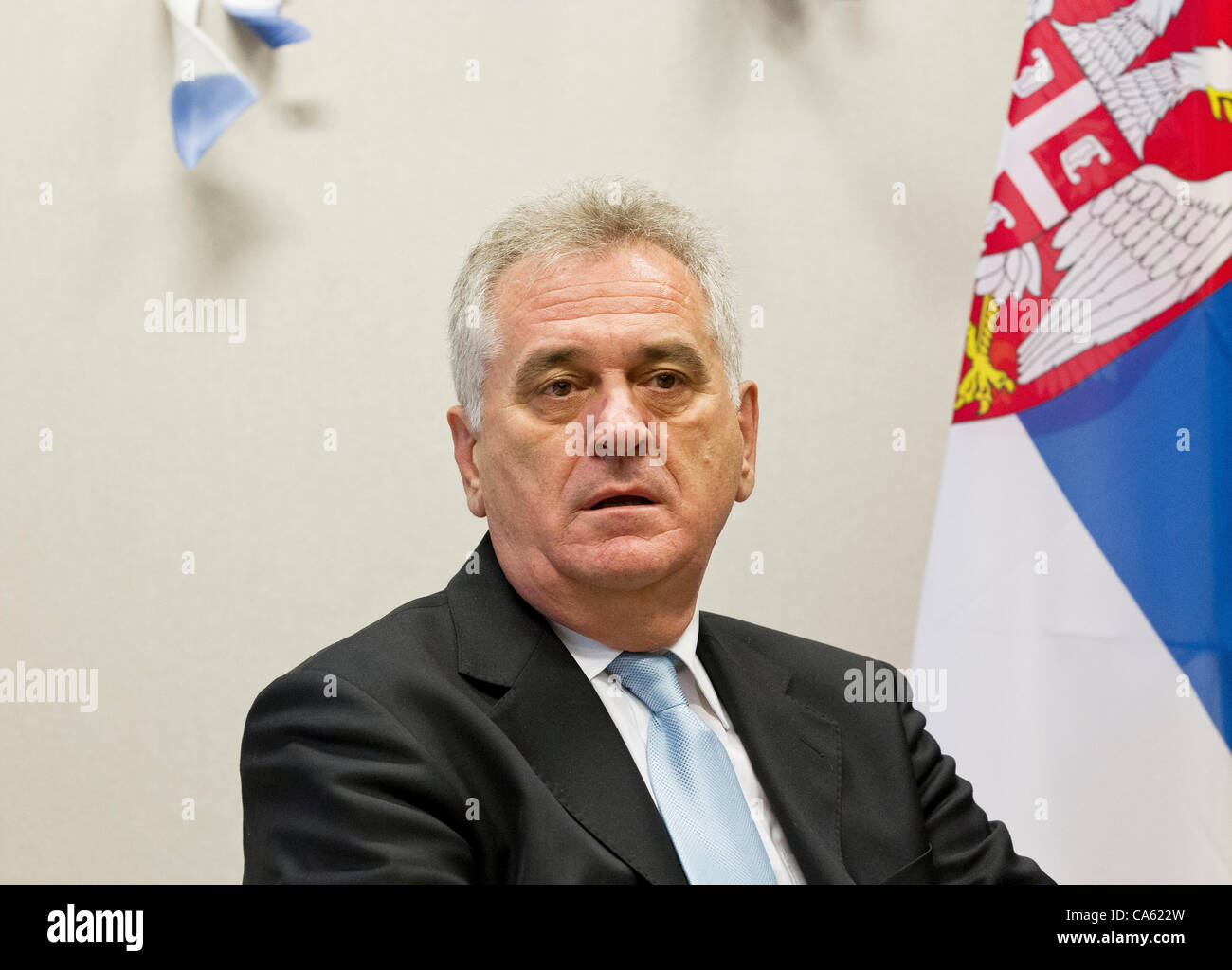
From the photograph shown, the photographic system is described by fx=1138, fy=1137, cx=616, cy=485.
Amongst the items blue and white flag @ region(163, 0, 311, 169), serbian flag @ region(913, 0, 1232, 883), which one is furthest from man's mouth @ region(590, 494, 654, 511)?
blue and white flag @ region(163, 0, 311, 169)

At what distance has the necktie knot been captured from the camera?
65.1 inches

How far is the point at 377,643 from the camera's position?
1.55 m

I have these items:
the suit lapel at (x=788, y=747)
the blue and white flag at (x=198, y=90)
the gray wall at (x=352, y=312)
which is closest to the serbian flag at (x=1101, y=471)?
the gray wall at (x=352, y=312)

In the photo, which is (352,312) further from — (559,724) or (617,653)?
(559,724)

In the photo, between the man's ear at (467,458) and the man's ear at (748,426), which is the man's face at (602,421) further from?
the man's ear at (748,426)

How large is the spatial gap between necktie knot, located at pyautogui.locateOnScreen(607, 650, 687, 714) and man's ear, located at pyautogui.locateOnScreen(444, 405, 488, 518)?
0.33 metres

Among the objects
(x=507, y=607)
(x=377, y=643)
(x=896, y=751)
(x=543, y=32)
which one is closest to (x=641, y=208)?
(x=507, y=607)

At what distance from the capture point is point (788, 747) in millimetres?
1723

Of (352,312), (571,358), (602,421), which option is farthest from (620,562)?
(352,312)

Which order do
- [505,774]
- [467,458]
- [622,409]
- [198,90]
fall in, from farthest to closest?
[198,90] → [467,458] → [622,409] → [505,774]

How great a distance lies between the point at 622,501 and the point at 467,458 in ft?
0.99
